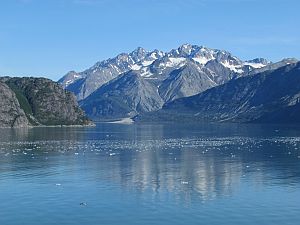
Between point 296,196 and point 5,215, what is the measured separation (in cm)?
4274

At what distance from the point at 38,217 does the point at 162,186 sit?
28195 mm

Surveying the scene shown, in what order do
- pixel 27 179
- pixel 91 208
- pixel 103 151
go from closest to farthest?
1. pixel 91 208
2. pixel 27 179
3. pixel 103 151

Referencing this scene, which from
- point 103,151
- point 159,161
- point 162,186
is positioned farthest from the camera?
point 103,151

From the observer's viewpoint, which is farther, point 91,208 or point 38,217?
point 91,208

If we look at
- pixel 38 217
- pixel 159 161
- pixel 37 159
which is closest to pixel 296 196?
pixel 38 217

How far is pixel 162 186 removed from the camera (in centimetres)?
9419

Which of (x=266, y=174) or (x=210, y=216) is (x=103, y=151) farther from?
(x=210, y=216)

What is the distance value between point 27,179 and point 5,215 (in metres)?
32.0

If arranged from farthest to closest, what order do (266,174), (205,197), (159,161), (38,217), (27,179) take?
(159,161), (266,174), (27,179), (205,197), (38,217)

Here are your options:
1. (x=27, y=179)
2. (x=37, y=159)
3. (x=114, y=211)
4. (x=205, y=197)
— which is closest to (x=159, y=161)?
(x=37, y=159)

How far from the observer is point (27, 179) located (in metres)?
104

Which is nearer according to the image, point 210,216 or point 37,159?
point 210,216

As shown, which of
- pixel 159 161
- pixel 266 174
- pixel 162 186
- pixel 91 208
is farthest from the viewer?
pixel 159 161

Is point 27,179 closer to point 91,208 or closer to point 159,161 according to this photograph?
point 91,208
